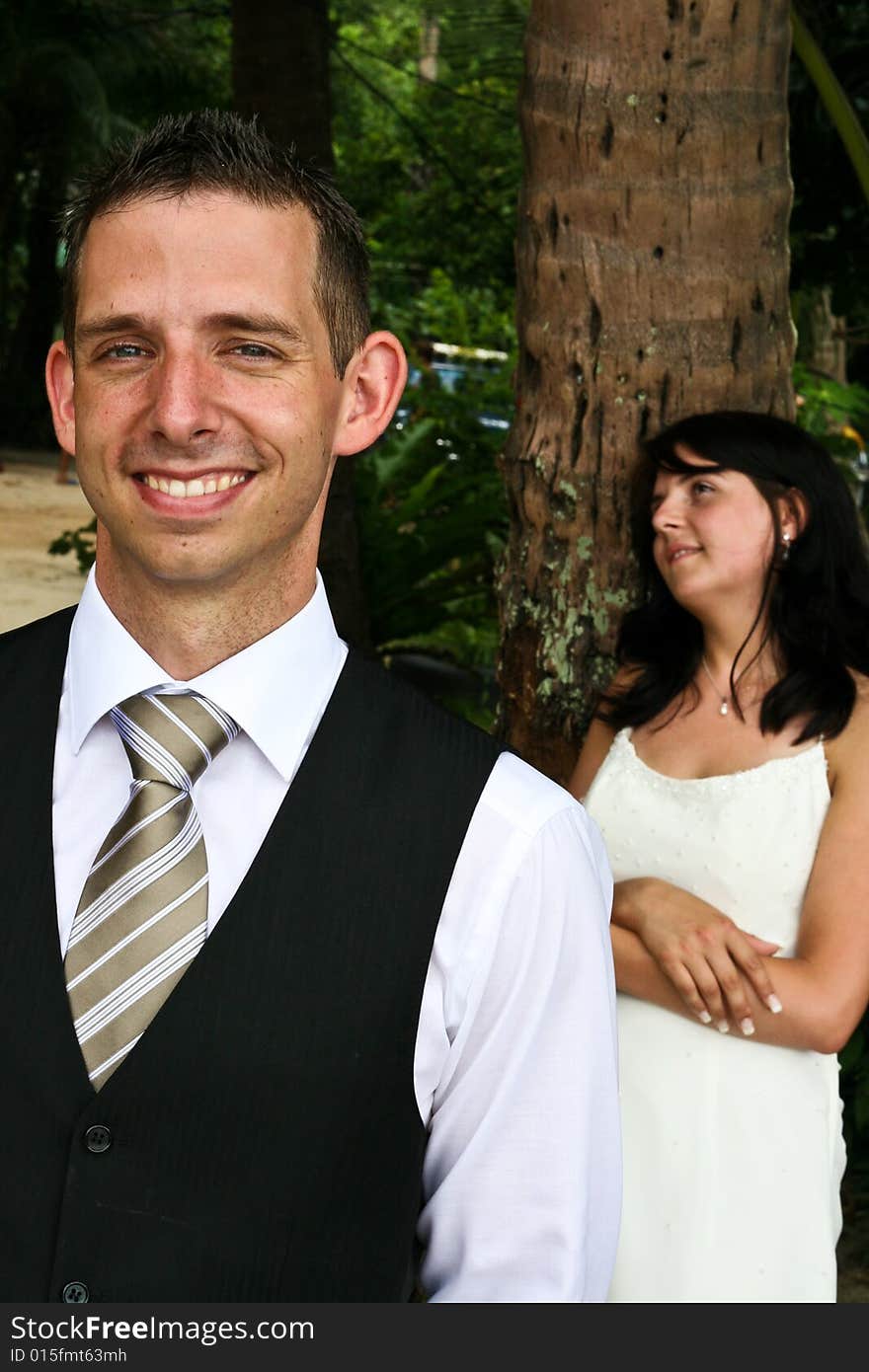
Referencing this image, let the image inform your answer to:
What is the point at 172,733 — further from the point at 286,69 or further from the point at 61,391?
the point at 286,69

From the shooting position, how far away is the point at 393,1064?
1469mm

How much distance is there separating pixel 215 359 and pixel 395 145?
17.8 metres

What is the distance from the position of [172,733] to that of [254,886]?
0.57ft

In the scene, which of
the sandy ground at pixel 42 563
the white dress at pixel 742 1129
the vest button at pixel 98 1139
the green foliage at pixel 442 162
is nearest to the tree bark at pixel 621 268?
the white dress at pixel 742 1129

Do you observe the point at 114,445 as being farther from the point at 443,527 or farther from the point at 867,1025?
the point at 443,527

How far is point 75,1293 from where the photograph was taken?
1348 millimetres

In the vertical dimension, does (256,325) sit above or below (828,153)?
below

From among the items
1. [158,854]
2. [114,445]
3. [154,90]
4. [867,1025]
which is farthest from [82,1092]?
[154,90]

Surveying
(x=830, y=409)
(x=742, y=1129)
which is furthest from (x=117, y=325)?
(x=830, y=409)

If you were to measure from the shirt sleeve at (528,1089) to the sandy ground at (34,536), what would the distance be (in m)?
6.34

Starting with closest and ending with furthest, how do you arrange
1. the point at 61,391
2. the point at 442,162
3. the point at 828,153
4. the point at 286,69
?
the point at 61,391, the point at 828,153, the point at 286,69, the point at 442,162

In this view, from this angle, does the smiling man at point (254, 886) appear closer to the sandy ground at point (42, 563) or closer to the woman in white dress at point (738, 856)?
the woman in white dress at point (738, 856)

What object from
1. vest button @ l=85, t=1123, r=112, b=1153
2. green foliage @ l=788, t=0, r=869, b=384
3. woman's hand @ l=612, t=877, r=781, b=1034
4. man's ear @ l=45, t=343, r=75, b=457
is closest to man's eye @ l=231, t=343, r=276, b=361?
man's ear @ l=45, t=343, r=75, b=457

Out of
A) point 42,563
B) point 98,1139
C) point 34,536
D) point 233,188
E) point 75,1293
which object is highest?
point 233,188
